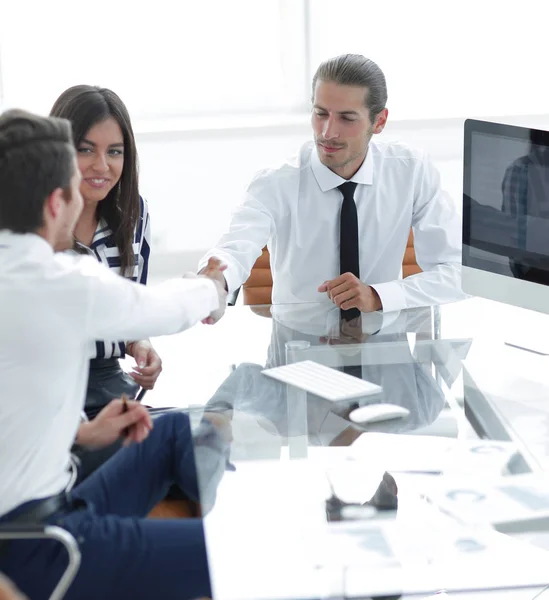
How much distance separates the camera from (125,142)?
266 cm

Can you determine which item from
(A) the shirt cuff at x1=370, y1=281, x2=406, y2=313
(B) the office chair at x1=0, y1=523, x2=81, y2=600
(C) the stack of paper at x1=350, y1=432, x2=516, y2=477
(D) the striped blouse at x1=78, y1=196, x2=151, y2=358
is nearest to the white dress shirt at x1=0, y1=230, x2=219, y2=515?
(B) the office chair at x1=0, y1=523, x2=81, y2=600

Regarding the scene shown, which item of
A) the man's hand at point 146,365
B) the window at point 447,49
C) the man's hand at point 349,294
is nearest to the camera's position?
the man's hand at point 146,365

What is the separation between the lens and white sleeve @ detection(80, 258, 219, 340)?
1.64 meters

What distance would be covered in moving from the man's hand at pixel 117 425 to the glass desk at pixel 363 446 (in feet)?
0.44

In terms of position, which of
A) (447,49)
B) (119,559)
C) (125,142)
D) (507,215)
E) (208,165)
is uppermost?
(447,49)

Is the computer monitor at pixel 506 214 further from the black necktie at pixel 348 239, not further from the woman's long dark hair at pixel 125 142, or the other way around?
the woman's long dark hair at pixel 125 142

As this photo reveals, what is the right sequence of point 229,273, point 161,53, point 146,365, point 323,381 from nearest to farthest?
point 323,381 < point 146,365 < point 229,273 < point 161,53

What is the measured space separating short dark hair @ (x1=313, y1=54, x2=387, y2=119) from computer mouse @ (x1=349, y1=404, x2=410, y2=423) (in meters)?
1.30

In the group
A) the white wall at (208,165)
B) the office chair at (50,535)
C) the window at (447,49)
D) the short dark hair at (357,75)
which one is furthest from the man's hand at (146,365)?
the window at (447,49)

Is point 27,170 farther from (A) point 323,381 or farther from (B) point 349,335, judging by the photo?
(B) point 349,335

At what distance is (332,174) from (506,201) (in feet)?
2.45

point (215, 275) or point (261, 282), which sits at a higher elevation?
point (215, 275)

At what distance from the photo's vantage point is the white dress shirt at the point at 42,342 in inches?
62.4

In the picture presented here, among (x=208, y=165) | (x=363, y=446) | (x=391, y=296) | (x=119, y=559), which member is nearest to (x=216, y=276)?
(x=391, y=296)
